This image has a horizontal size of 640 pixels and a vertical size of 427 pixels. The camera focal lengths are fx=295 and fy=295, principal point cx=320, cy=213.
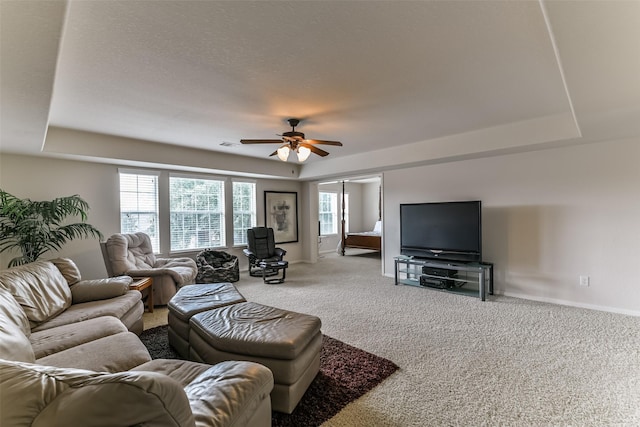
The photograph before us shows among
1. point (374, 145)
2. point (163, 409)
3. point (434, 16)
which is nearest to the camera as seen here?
point (163, 409)

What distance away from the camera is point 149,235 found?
5320mm

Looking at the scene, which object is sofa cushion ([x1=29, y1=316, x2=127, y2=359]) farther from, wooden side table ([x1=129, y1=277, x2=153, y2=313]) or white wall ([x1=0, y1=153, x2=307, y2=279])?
white wall ([x1=0, y1=153, x2=307, y2=279])

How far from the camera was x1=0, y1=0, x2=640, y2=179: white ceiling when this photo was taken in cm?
163

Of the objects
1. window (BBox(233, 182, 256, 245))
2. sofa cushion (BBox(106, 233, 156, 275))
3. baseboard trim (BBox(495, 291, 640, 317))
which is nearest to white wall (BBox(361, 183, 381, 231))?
window (BBox(233, 182, 256, 245))

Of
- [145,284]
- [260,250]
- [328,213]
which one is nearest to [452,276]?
[260,250]

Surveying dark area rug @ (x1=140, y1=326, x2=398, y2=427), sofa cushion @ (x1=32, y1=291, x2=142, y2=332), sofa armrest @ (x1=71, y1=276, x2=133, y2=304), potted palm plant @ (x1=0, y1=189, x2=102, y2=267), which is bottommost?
dark area rug @ (x1=140, y1=326, x2=398, y2=427)

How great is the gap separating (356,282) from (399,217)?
149 centimetres


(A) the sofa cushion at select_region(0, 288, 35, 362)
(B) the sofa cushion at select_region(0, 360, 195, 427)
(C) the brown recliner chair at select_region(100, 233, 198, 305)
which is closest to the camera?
(B) the sofa cushion at select_region(0, 360, 195, 427)

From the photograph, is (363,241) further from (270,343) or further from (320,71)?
(270,343)

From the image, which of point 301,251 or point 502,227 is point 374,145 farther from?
point 301,251

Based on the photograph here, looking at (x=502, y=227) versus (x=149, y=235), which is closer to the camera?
(x=502, y=227)

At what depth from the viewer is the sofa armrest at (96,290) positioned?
2.90 metres

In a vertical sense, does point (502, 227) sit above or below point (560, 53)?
below

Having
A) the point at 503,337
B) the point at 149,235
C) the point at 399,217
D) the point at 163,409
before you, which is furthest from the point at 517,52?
the point at 149,235
